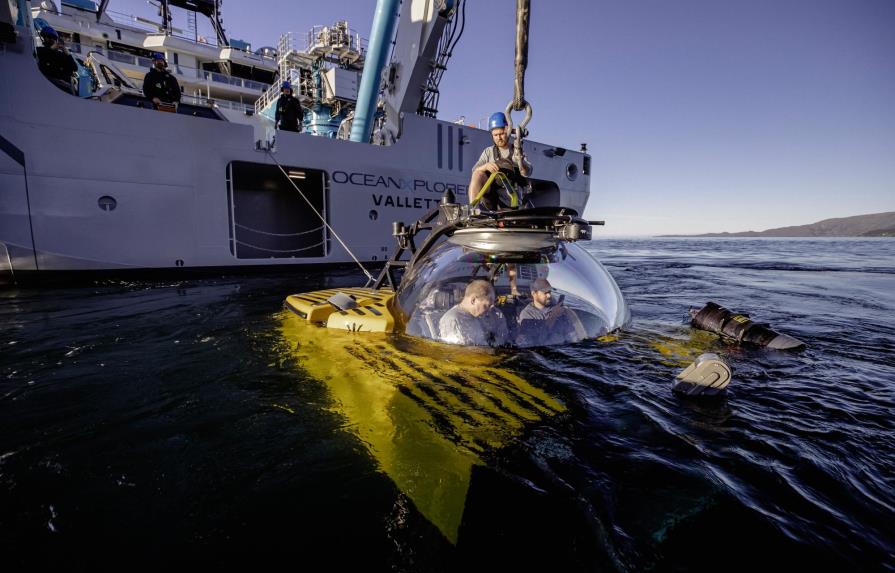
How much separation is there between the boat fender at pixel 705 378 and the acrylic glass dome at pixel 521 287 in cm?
98

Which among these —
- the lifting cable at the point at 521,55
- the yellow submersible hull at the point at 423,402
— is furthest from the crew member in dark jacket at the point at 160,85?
the lifting cable at the point at 521,55

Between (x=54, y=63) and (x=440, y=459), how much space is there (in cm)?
1005

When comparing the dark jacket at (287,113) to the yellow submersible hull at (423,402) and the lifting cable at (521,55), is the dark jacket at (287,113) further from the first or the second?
the lifting cable at (521,55)

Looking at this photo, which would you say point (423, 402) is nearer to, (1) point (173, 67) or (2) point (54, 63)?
(2) point (54, 63)

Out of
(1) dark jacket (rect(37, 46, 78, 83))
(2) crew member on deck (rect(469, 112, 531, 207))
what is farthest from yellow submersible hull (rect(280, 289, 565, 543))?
(1) dark jacket (rect(37, 46, 78, 83))

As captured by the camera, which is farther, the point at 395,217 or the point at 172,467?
the point at 395,217

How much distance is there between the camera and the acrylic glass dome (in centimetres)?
326

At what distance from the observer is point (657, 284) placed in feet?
30.1

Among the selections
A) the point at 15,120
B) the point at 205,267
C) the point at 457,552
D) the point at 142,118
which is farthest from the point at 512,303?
the point at 15,120

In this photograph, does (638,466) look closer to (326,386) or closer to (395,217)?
(326,386)

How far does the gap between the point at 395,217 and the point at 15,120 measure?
23.7ft

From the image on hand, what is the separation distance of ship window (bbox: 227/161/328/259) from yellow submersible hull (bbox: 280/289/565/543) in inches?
294

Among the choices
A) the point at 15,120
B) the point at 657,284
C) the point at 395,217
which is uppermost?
the point at 15,120

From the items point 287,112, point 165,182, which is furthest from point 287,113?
point 165,182
